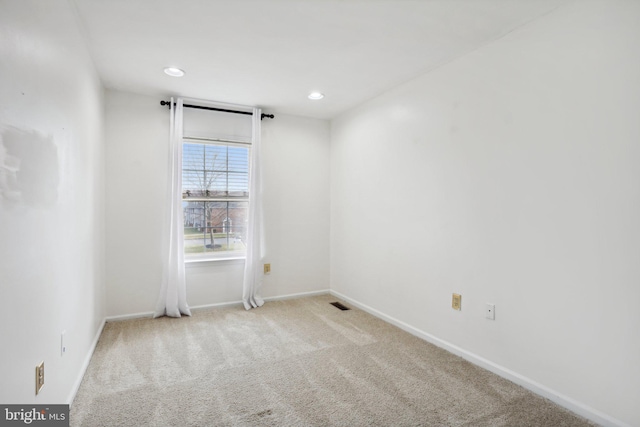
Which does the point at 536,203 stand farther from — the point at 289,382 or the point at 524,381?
the point at 289,382

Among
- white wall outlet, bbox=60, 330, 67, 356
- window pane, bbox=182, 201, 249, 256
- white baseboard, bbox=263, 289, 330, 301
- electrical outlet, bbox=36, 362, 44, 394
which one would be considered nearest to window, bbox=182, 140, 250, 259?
window pane, bbox=182, 201, 249, 256

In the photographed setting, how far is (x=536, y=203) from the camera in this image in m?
2.04

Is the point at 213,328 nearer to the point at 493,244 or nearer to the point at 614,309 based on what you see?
the point at 493,244

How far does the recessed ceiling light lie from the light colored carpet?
231cm

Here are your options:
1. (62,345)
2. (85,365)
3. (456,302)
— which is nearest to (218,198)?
(85,365)

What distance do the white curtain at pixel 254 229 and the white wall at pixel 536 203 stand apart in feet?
5.15

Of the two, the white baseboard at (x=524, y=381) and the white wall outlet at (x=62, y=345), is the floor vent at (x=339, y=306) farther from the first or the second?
the white wall outlet at (x=62, y=345)

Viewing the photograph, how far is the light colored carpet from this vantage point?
71.0 inches

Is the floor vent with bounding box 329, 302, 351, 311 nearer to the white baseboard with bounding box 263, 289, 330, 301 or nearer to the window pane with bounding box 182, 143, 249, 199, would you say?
the white baseboard with bounding box 263, 289, 330, 301

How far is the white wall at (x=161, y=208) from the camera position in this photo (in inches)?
130

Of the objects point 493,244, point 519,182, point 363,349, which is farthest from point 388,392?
point 519,182

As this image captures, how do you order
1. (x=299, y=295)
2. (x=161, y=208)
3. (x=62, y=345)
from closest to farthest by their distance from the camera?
1. (x=62, y=345)
2. (x=161, y=208)
3. (x=299, y=295)

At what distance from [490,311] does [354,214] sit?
73.7 inches

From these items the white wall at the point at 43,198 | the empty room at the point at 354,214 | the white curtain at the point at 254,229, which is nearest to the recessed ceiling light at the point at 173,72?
the empty room at the point at 354,214
